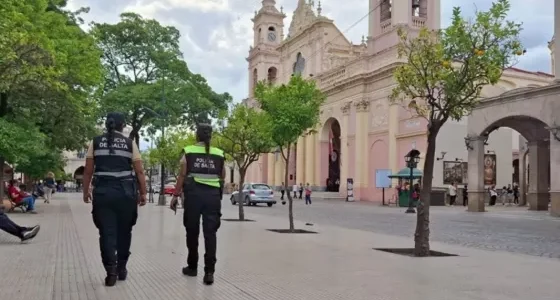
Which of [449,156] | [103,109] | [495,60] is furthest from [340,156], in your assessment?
[495,60]

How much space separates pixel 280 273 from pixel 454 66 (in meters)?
5.74

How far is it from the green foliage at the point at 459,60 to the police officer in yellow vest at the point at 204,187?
520cm

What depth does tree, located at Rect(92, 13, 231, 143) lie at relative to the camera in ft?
153

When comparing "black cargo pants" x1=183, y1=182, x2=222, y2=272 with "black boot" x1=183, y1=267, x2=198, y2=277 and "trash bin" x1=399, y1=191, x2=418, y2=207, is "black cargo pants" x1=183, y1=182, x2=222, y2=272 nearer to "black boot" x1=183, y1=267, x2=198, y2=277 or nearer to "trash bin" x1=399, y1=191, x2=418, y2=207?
"black boot" x1=183, y1=267, x2=198, y2=277

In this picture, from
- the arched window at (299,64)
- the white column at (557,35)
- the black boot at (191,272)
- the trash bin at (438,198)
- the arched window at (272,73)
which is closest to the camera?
the black boot at (191,272)

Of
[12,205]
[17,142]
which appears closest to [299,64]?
[12,205]

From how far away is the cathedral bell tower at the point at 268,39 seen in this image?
6850cm

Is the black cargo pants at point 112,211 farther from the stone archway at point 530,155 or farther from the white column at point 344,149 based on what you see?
the white column at point 344,149

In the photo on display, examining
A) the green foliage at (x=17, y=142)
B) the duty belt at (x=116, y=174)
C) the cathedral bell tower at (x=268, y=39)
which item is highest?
the cathedral bell tower at (x=268, y=39)

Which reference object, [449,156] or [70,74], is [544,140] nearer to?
[449,156]

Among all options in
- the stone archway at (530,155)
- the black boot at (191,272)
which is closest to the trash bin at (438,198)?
the stone archway at (530,155)

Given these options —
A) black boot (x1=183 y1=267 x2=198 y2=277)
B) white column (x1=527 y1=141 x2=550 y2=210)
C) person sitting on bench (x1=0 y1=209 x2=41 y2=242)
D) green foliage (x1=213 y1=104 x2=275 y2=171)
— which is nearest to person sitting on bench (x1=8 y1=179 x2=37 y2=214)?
green foliage (x1=213 y1=104 x2=275 y2=171)

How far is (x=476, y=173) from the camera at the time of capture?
29.5 metres

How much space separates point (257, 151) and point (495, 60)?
11902 millimetres
